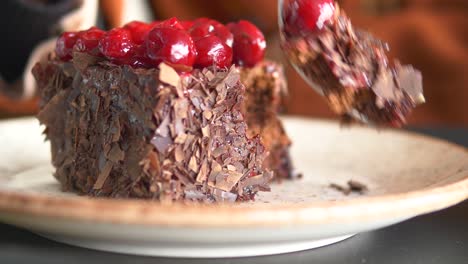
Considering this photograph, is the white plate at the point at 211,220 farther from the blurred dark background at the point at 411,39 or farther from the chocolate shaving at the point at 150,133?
the blurred dark background at the point at 411,39

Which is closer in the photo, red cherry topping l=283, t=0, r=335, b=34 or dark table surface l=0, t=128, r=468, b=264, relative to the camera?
dark table surface l=0, t=128, r=468, b=264

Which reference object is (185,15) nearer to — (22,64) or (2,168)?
(22,64)

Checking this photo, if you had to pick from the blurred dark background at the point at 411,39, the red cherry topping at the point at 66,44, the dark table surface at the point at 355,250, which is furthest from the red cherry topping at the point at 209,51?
the blurred dark background at the point at 411,39

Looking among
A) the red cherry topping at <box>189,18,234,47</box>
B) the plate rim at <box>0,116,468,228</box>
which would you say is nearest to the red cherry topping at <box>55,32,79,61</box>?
the red cherry topping at <box>189,18,234,47</box>

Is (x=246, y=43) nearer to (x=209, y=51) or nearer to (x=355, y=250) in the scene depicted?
(x=209, y=51)

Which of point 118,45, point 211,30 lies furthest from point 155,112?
point 211,30

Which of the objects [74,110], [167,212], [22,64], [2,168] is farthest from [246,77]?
[22,64]

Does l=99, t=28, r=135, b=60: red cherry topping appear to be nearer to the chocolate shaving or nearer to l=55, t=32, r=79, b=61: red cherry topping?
the chocolate shaving
